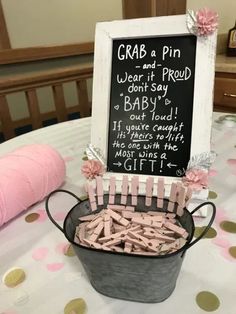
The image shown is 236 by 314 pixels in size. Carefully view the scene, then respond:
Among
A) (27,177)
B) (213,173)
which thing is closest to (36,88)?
(27,177)

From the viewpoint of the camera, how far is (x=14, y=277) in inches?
19.7

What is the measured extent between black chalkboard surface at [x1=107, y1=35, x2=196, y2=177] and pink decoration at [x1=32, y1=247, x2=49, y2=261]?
0.77 feet

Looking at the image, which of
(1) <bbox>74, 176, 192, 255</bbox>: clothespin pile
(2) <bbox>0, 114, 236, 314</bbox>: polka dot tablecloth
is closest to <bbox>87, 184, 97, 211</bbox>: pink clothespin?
(1) <bbox>74, 176, 192, 255</bbox>: clothespin pile

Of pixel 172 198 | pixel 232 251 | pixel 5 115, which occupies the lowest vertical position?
pixel 5 115

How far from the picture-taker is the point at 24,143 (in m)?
1.03

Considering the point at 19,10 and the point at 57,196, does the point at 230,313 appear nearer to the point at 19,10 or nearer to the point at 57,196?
the point at 57,196

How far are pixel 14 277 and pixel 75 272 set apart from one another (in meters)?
0.11

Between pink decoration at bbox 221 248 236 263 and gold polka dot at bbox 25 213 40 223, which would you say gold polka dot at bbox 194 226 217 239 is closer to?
pink decoration at bbox 221 248 236 263

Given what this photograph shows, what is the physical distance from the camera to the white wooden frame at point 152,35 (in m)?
A: 0.60

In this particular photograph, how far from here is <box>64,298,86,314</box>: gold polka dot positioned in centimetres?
43

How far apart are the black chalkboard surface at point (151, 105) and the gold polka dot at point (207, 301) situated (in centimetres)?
26

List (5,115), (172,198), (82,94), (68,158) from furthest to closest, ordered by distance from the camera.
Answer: (82,94), (5,115), (68,158), (172,198)

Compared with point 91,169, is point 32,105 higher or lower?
lower

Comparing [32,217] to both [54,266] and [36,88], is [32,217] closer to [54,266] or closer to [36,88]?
[54,266]
